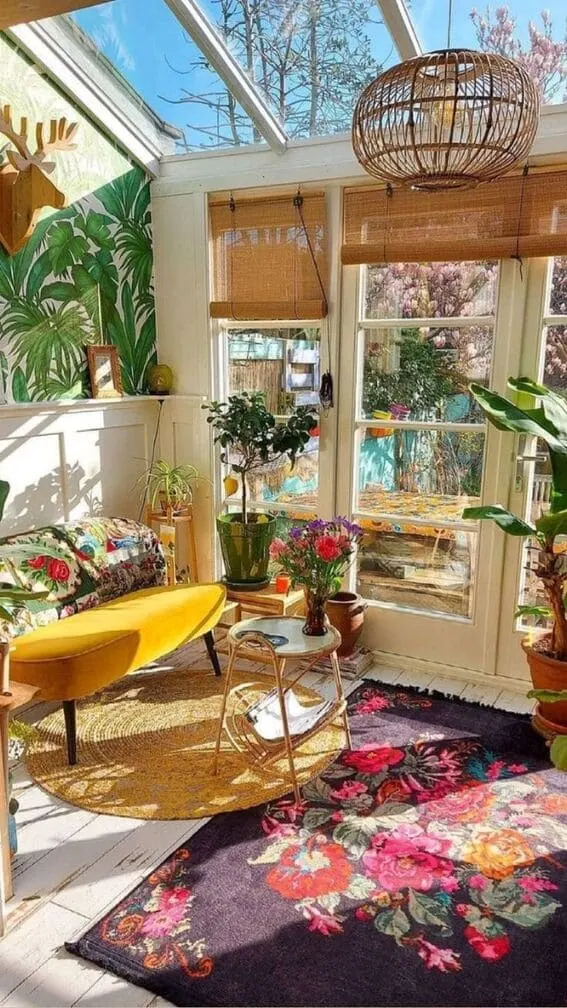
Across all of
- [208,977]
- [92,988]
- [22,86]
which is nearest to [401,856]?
[208,977]

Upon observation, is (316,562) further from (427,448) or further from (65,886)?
(65,886)

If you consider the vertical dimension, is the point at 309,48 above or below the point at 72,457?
above

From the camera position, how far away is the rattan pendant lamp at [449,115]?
1924mm

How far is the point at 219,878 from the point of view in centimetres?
216

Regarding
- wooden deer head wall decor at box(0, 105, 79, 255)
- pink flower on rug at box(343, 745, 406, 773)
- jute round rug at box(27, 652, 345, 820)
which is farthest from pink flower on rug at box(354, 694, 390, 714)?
wooden deer head wall decor at box(0, 105, 79, 255)

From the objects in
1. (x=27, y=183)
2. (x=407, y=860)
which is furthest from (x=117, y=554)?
(x=407, y=860)

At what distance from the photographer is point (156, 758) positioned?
2.79 metres

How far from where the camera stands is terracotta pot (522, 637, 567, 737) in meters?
2.88

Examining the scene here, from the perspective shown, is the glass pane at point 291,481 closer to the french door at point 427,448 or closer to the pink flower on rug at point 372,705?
the french door at point 427,448

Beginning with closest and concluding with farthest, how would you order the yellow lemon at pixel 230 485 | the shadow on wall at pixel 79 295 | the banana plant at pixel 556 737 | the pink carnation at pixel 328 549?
the banana plant at pixel 556 737, the pink carnation at pixel 328 549, the shadow on wall at pixel 79 295, the yellow lemon at pixel 230 485

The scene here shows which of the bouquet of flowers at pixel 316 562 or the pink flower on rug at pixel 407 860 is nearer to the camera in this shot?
the pink flower on rug at pixel 407 860

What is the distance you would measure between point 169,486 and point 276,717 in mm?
1559

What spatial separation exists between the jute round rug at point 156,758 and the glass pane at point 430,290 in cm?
183

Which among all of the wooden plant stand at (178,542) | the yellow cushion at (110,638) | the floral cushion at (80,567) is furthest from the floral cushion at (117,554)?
the wooden plant stand at (178,542)
